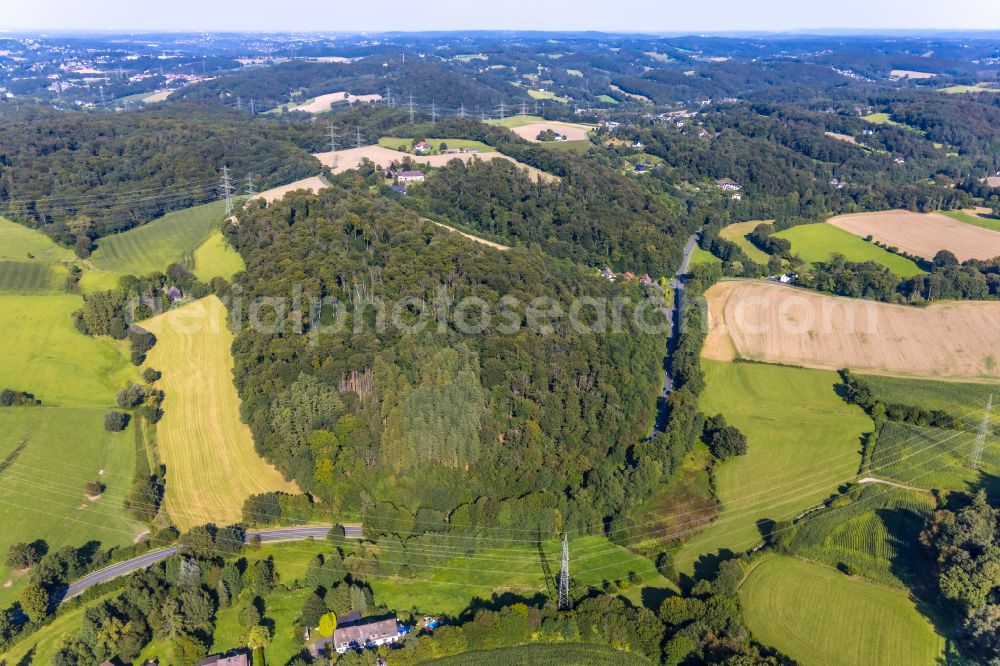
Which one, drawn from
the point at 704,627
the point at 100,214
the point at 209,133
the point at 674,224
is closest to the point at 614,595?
the point at 704,627

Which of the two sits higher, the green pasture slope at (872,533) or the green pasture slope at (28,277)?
the green pasture slope at (28,277)

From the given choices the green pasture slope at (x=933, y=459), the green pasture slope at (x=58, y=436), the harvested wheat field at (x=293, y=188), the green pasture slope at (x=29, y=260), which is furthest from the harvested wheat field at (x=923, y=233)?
the green pasture slope at (x=29, y=260)

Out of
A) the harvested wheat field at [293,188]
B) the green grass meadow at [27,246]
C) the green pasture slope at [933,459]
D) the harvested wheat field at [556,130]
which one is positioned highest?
the harvested wheat field at [556,130]

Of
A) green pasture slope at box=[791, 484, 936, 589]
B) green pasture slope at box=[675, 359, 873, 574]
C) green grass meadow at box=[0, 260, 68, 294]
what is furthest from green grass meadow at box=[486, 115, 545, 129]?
green pasture slope at box=[791, 484, 936, 589]

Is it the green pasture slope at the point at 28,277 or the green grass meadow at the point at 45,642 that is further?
the green pasture slope at the point at 28,277

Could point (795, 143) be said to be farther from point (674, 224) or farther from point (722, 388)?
point (722, 388)

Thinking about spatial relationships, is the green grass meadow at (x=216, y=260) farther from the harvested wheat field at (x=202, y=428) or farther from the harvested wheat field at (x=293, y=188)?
the harvested wheat field at (x=293, y=188)

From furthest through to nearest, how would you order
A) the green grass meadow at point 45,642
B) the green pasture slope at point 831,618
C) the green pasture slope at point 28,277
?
the green pasture slope at point 28,277
the green pasture slope at point 831,618
the green grass meadow at point 45,642
